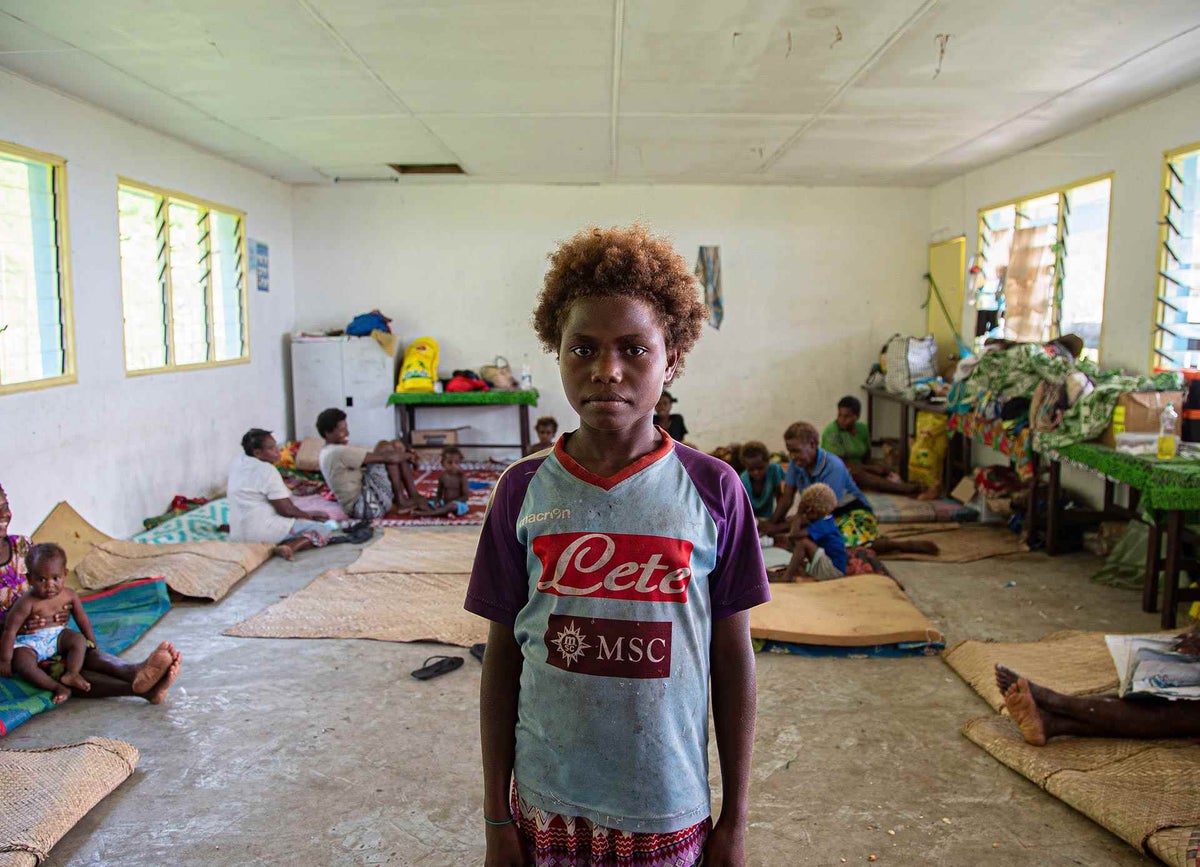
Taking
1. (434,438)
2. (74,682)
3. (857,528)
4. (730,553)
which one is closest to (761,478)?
(857,528)

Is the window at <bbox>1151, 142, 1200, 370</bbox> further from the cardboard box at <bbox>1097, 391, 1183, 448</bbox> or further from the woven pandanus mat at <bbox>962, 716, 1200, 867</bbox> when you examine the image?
the woven pandanus mat at <bbox>962, 716, 1200, 867</bbox>

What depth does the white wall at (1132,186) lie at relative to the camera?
543 cm

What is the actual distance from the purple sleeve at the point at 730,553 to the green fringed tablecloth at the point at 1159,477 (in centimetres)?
382

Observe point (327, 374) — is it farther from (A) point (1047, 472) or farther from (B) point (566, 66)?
(A) point (1047, 472)

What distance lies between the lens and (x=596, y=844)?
1.33 meters

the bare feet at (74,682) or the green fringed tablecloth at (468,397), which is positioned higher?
the green fringed tablecloth at (468,397)

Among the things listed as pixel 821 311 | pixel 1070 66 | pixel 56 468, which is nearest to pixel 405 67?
pixel 56 468

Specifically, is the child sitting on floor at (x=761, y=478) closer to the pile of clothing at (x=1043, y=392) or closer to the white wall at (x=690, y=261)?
the pile of clothing at (x=1043, y=392)

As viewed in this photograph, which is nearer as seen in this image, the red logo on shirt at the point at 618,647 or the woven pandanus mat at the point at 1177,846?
the red logo on shirt at the point at 618,647

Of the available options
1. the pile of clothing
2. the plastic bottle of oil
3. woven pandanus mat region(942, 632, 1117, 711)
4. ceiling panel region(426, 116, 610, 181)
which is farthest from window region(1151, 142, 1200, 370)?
ceiling panel region(426, 116, 610, 181)

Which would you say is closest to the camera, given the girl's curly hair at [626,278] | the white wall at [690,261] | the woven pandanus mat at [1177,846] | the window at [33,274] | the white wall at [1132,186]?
the girl's curly hair at [626,278]

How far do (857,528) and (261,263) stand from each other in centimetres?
624

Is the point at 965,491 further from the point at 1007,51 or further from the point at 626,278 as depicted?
the point at 626,278

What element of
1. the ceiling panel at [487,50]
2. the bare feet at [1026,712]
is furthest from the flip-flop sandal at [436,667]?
the ceiling panel at [487,50]
